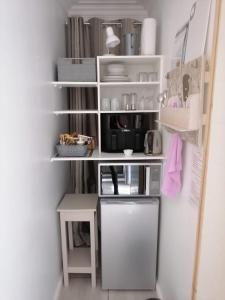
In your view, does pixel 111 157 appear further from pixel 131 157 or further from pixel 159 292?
pixel 159 292

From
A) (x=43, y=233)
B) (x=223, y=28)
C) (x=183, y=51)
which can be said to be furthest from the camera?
(x=43, y=233)

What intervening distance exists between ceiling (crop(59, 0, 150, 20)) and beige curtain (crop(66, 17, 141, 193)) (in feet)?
0.35

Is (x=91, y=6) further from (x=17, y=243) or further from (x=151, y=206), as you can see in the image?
(x=17, y=243)

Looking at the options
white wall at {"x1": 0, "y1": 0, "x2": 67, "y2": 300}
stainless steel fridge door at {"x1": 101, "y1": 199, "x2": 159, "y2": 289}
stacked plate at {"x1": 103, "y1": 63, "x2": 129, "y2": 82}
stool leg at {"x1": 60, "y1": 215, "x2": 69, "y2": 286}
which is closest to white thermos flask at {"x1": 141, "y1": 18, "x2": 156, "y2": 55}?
stacked plate at {"x1": 103, "y1": 63, "x2": 129, "y2": 82}

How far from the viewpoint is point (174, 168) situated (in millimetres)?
1396

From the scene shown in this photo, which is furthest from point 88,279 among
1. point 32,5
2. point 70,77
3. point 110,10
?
point 110,10

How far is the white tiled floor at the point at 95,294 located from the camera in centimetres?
204

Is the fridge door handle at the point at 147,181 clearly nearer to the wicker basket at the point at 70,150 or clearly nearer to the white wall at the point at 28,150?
the wicker basket at the point at 70,150

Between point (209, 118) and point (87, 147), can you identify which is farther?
point (87, 147)

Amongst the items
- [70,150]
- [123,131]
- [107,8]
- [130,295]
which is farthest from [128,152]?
[107,8]

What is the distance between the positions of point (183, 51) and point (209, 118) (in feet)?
1.84

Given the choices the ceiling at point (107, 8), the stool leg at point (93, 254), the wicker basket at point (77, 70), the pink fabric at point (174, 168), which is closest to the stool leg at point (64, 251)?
the stool leg at point (93, 254)

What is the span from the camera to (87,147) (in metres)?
1.97

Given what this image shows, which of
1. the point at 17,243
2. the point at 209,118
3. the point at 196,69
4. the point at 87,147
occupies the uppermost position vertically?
the point at 196,69
